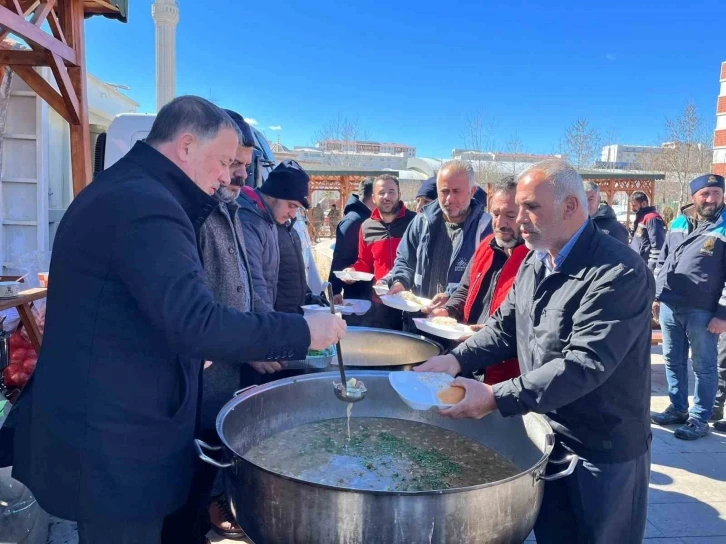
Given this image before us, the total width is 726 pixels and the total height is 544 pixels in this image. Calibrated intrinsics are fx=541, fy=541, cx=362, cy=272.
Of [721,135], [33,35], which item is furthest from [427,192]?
[721,135]

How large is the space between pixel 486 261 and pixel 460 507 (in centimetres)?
189

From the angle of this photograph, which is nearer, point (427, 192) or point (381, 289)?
point (381, 289)

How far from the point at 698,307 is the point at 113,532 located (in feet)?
14.8

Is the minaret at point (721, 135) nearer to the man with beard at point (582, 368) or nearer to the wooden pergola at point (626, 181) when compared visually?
the wooden pergola at point (626, 181)

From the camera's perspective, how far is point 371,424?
2.12 metres

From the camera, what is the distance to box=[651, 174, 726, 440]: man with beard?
4301mm

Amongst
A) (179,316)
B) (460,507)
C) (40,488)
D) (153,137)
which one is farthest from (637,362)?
(40,488)

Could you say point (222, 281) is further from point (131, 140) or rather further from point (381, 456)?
point (131, 140)

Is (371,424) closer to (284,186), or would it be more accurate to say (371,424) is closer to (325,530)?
(325,530)

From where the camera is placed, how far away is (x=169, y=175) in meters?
1.46

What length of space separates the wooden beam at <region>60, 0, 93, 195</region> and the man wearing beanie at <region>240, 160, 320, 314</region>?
11.0ft

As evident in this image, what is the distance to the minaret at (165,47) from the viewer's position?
55.9 feet

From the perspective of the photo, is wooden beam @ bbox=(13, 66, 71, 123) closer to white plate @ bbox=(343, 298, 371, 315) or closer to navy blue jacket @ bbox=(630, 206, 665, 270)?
white plate @ bbox=(343, 298, 371, 315)

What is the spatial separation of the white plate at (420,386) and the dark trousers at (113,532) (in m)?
0.82
